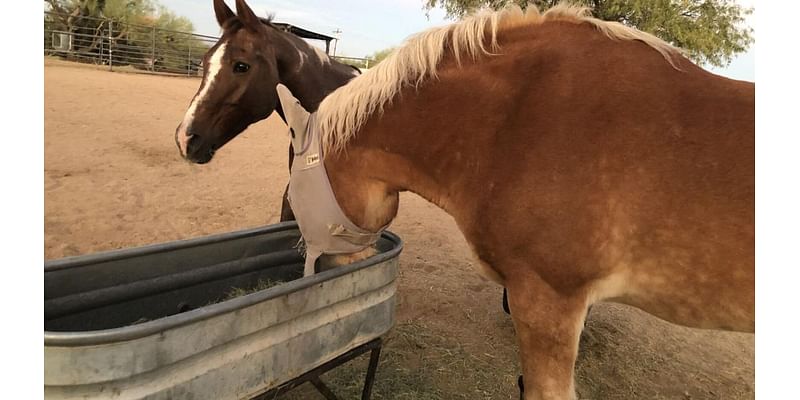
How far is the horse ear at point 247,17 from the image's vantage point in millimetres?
2789

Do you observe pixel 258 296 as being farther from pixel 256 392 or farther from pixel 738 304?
pixel 738 304

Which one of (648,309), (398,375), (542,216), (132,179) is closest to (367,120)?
(542,216)

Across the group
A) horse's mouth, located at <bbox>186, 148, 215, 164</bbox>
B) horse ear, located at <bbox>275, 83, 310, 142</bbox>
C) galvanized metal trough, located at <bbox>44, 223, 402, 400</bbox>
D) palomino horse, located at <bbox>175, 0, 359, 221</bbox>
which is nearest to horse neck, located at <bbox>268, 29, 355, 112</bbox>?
palomino horse, located at <bbox>175, 0, 359, 221</bbox>

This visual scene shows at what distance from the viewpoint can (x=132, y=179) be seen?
5586mm

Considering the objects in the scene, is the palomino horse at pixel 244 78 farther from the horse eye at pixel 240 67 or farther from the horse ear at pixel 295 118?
the horse ear at pixel 295 118

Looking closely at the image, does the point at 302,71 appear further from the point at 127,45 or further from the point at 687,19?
the point at 127,45

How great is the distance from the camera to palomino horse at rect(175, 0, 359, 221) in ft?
8.61

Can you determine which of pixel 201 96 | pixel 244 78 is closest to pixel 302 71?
pixel 244 78

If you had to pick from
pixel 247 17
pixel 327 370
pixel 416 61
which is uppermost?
pixel 247 17

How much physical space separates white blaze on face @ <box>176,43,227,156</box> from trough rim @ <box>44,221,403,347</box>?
2.46ft

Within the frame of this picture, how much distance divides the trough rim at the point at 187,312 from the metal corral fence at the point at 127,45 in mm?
15252

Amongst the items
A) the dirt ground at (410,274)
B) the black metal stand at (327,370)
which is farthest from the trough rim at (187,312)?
the dirt ground at (410,274)

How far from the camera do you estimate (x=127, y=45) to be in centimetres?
1817

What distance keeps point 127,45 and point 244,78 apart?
18.8m
